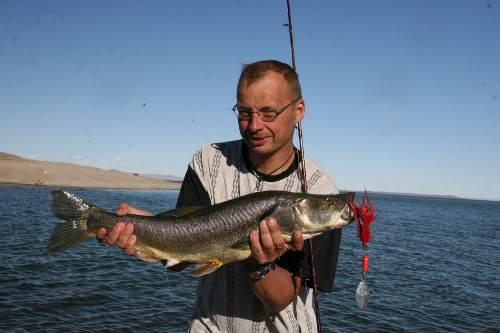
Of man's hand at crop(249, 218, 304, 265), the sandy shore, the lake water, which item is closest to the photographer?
man's hand at crop(249, 218, 304, 265)

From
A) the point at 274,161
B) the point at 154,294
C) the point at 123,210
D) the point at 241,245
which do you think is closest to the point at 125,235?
the point at 123,210

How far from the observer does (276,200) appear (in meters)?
3.81

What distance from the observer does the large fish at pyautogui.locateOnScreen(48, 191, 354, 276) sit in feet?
12.5

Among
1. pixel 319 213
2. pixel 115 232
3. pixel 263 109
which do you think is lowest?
pixel 115 232

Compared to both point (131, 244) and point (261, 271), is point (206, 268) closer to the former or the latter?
point (261, 271)

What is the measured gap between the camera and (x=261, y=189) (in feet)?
13.1

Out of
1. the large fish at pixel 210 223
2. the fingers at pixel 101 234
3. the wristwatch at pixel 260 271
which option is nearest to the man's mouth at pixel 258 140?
the large fish at pixel 210 223

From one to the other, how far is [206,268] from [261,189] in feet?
2.91

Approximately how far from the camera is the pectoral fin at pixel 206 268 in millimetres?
3709

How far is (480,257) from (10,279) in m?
28.7

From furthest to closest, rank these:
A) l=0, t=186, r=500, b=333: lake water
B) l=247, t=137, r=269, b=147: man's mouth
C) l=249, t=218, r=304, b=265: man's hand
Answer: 1. l=0, t=186, r=500, b=333: lake water
2. l=247, t=137, r=269, b=147: man's mouth
3. l=249, t=218, r=304, b=265: man's hand

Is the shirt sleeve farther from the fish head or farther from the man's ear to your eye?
the man's ear

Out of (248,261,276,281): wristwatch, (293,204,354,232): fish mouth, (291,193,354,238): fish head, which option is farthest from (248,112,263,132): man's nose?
(248,261,276,281): wristwatch

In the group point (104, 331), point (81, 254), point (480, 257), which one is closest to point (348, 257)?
point (480, 257)
